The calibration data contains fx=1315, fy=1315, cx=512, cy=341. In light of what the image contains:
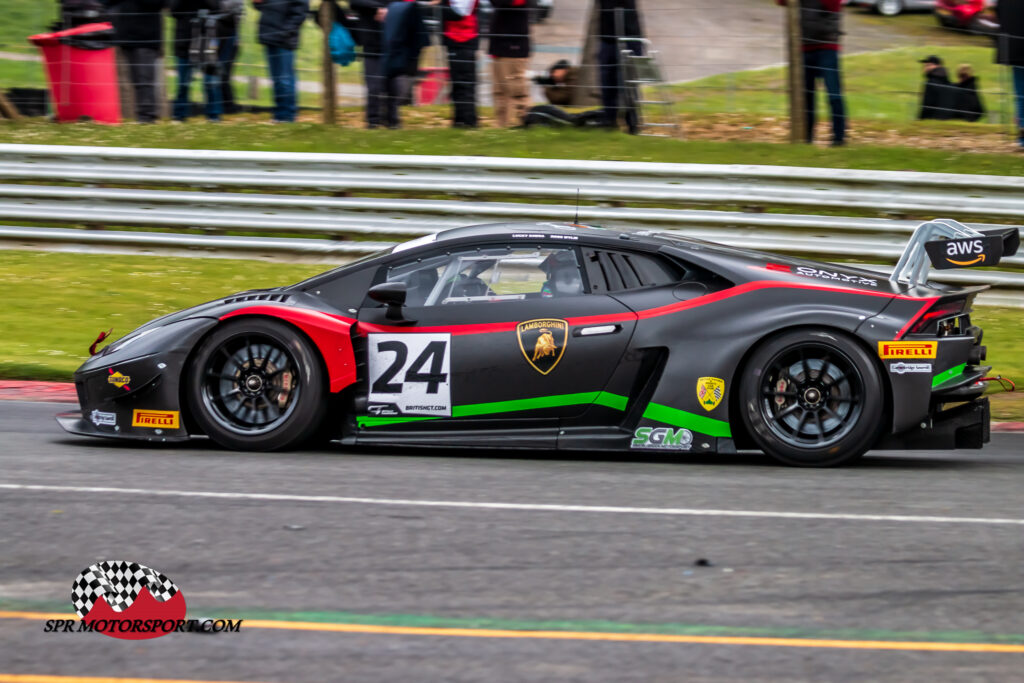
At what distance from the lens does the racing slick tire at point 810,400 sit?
663cm

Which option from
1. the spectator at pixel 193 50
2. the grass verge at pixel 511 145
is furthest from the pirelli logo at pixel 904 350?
the spectator at pixel 193 50

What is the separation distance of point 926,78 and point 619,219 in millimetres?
6054

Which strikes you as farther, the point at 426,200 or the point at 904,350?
the point at 426,200

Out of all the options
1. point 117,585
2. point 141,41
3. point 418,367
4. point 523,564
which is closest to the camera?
point 117,585

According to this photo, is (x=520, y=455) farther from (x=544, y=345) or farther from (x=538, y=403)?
(x=544, y=345)

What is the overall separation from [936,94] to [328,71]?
7.14 metres

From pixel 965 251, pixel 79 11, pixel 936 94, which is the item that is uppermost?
pixel 79 11

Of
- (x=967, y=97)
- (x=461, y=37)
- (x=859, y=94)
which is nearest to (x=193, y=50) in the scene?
(x=461, y=37)

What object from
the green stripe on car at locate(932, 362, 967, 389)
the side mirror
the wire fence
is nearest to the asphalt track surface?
the green stripe on car at locate(932, 362, 967, 389)

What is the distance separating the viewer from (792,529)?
544 centimetres

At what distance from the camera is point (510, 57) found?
1347cm

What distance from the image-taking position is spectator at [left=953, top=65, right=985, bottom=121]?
1428 cm

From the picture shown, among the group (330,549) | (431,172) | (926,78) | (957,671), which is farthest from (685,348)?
(926,78)

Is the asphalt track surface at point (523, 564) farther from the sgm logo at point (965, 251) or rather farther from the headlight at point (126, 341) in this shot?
the sgm logo at point (965, 251)
